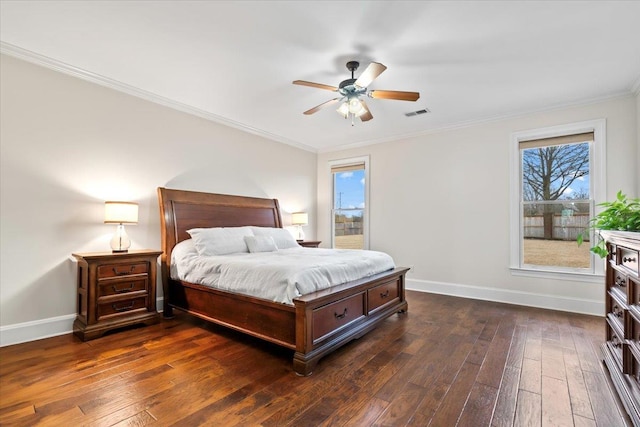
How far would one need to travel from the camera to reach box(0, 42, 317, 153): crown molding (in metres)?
2.75

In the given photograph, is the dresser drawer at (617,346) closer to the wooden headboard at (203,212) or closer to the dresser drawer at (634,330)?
the dresser drawer at (634,330)

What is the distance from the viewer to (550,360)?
2.43 m

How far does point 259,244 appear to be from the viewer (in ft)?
12.5

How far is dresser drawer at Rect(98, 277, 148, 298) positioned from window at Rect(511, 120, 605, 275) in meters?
4.65

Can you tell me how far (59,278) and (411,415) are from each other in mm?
3388

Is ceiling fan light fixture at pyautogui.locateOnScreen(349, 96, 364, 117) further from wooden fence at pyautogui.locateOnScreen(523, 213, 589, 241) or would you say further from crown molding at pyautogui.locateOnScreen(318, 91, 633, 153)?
wooden fence at pyautogui.locateOnScreen(523, 213, 589, 241)

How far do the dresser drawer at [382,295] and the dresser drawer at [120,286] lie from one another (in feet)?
7.77

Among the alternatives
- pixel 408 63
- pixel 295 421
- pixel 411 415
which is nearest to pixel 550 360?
pixel 411 415

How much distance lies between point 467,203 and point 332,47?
10.3 feet

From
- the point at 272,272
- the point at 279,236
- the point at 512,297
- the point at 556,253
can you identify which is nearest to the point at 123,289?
the point at 272,272

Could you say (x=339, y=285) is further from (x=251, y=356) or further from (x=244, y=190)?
(x=244, y=190)

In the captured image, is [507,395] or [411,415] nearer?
[411,415]

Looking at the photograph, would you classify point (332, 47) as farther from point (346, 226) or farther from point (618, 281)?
point (346, 226)

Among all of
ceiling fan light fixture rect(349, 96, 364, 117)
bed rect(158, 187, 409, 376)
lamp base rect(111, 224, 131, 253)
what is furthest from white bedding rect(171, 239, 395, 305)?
ceiling fan light fixture rect(349, 96, 364, 117)
